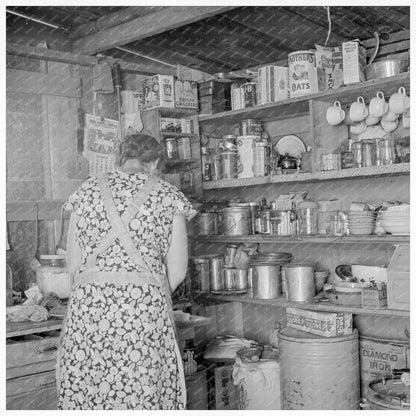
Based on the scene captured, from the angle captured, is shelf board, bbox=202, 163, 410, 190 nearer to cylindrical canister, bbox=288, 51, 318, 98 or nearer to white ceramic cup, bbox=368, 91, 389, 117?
white ceramic cup, bbox=368, 91, 389, 117

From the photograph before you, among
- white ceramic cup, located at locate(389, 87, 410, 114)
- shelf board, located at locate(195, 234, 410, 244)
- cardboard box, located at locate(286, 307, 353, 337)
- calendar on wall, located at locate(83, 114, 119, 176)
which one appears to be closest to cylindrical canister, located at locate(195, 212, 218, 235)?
shelf board, located at locate(195, 234, 410, 244)

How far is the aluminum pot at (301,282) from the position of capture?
4113mm

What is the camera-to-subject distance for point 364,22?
4285mm

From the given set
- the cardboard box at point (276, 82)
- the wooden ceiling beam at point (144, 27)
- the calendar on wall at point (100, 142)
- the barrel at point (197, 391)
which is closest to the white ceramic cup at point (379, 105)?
the cardboard box at point (276, 82)

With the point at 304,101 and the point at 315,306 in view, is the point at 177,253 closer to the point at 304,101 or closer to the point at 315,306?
the point at 315,306

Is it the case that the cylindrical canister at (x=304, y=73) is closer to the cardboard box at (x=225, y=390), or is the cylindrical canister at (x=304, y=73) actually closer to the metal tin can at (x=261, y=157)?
the metal tin can at (x=261, y=157)

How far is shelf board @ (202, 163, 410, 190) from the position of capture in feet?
12.0

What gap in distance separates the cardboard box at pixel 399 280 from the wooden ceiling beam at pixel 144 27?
177 centimetres

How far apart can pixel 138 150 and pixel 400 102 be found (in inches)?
67.4

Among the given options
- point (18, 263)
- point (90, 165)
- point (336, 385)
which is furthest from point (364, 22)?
point (18, 263)

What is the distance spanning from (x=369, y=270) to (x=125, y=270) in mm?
1894

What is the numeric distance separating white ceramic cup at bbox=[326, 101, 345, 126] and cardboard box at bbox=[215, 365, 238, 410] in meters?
1.92

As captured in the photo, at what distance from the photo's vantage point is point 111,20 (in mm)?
4367

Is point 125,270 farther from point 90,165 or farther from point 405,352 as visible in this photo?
point 405,352
